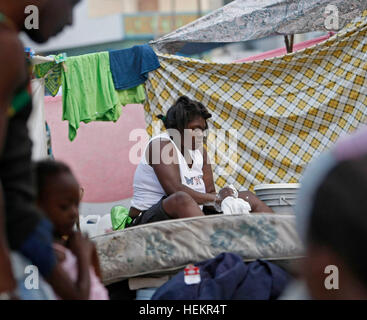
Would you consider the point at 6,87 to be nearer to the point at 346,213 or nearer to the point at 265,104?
the point at 346,213

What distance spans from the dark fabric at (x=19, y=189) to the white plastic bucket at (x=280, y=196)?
8.94 ft

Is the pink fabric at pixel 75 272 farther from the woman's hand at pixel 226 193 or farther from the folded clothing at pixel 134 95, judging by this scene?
the folded clothing at pixel 134 95

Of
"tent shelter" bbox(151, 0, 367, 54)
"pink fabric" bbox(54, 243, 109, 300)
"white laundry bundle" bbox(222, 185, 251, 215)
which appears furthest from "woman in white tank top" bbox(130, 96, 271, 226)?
"pink fabric" bbox(54, 243, 109, 300)

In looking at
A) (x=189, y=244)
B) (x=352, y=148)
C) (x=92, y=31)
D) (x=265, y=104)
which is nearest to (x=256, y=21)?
(x=265, y=104)

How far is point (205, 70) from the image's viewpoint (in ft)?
15.9

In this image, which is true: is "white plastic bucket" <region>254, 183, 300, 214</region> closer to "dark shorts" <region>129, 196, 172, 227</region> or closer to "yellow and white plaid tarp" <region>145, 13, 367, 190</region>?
"yellow and white plaid tarp" <region>145, 13, 367, 190</region>

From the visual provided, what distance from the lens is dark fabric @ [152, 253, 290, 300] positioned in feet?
7.93

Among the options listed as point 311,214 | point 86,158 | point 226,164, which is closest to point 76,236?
point 311,214

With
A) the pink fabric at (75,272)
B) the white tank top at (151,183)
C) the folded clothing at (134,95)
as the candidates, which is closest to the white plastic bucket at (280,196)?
the white tank top at (151,183)

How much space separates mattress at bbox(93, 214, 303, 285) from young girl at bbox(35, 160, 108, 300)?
891mm

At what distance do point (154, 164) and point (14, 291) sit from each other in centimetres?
245

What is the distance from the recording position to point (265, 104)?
16.0 feet

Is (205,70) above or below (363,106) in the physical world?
above

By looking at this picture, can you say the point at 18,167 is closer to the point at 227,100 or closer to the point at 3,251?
the point at 3,251
